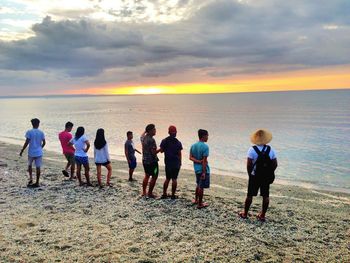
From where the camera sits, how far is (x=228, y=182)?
16.1 meters

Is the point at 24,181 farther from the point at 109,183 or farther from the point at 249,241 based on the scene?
the point at 249,241

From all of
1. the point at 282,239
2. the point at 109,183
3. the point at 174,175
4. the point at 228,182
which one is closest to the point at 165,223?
the point at 174,175

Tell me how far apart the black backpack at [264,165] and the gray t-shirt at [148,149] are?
3.01m

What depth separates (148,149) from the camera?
30.0 ft

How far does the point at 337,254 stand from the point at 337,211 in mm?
5187

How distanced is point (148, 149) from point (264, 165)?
3337 mm

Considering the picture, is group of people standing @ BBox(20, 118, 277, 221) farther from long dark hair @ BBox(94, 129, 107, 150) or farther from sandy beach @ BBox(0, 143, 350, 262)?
sandy beach @ BBox(0, 143, 350, 262)

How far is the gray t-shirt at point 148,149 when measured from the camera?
29.9 ft

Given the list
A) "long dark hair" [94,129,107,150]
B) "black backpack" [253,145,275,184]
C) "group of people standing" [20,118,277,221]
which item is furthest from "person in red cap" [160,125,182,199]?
"long dark hair" [94,129,107,150]

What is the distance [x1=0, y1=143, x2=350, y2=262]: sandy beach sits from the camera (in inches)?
242

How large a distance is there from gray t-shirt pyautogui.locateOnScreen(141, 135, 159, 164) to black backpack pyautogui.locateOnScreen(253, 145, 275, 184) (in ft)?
9.87

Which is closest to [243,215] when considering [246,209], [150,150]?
[246,209]

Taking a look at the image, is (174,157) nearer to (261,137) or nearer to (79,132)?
(261,137)

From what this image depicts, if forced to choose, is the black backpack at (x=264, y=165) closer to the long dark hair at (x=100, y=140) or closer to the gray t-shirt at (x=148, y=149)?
the gray t-shirt at (x=148, y=149)
